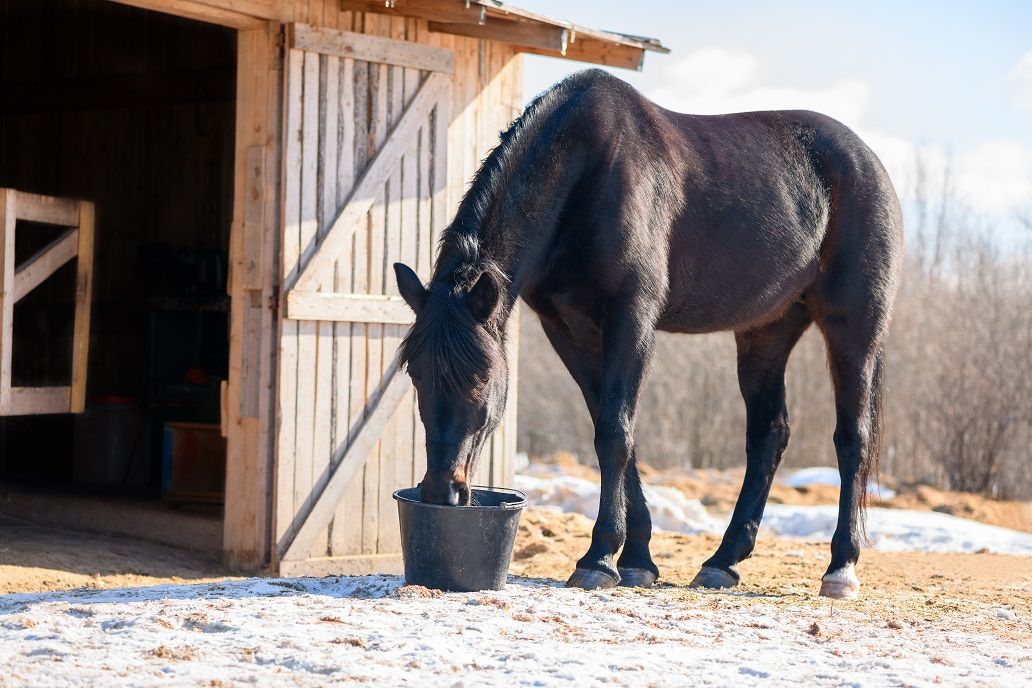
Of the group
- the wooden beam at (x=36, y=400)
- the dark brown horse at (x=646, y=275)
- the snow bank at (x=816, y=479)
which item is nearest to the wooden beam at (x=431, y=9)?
the dark brown horse at (x=646, y=275)

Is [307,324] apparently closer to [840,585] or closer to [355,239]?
[355,239]

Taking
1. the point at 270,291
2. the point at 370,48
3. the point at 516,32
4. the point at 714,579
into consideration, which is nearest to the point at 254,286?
the point at 270,291

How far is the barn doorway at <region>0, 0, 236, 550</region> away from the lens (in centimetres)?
902

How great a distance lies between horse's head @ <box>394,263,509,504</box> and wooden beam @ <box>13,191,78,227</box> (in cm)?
301

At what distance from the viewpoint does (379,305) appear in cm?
692

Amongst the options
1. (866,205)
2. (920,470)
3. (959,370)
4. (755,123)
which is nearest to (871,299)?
(866,205)

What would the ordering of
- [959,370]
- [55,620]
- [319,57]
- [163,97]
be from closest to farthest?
[55,620] → [319,57] → [163,97] → [959,370]

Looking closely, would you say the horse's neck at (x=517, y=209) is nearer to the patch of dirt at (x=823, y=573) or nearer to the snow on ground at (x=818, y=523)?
the patch of dirt at (x=823, y=573)

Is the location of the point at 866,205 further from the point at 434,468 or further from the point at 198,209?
the point at 198,209

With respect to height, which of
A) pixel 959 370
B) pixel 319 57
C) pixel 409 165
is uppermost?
pixel 319 57

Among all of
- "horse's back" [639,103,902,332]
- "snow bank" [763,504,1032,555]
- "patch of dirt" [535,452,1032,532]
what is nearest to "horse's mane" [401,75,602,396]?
"horse's back" [639,103,902,332]

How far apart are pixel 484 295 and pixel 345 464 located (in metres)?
2.49

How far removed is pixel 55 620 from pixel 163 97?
6.41 m

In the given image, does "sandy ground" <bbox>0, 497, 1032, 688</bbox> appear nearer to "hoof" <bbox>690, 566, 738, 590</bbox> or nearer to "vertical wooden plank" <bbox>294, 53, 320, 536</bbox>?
"hoof" <bbox>690, 566, 738, 590</bbox>
